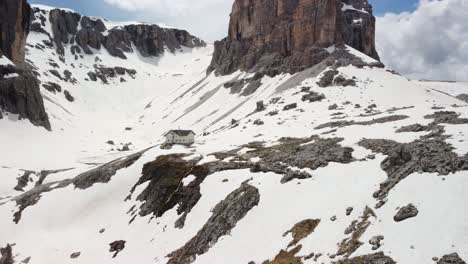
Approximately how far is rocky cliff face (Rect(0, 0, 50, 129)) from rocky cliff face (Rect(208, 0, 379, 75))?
74.3 metres

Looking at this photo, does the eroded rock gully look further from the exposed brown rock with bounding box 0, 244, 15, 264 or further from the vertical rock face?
the vertical rock face

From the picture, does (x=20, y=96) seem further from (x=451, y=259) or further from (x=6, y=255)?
(x=451, y=259)

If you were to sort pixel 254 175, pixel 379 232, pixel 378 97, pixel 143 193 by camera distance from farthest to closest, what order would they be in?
pixel 378 97, pixel 143 193, pixel 254 175, pixel 379 232

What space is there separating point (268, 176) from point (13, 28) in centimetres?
12110

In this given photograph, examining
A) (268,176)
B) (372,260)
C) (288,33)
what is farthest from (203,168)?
(288,33)

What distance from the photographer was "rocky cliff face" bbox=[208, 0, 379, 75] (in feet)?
429

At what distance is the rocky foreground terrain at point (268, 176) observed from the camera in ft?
78.3

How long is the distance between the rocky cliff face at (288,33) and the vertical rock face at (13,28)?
7669cm

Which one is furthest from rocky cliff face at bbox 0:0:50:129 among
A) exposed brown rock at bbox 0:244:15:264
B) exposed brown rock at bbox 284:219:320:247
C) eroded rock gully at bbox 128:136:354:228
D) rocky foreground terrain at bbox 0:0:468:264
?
exposed brown rock at bbox 284:219:320:247

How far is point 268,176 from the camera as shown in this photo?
126ft

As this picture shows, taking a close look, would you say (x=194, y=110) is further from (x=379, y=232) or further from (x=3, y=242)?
(x=379, y=232)

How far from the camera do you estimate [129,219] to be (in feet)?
152

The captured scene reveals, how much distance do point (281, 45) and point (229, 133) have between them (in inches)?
2738

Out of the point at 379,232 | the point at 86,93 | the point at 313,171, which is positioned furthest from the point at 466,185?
the point at 86,93
